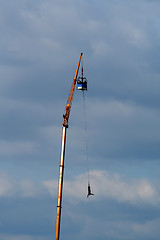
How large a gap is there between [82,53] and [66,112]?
65.3ft

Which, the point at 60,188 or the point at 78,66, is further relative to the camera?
the point at 78,66

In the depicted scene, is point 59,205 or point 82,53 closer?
point 59,205

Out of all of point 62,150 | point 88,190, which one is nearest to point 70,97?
point 62,150

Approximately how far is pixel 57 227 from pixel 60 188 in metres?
11.3

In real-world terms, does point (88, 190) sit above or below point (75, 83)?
below

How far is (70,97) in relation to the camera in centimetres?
19138

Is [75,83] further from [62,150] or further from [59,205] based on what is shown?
[59,205]

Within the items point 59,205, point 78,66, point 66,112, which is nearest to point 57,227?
point 59,205

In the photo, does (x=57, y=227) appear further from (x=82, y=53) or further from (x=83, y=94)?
(x=82, y=53)

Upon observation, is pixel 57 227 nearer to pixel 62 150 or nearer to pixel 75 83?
pixel 62 150

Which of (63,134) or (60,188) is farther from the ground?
(63,134)

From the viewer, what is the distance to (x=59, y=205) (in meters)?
180

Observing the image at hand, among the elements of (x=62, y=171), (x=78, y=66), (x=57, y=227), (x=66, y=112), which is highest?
(x=78, y=66)

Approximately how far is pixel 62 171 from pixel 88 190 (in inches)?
386
